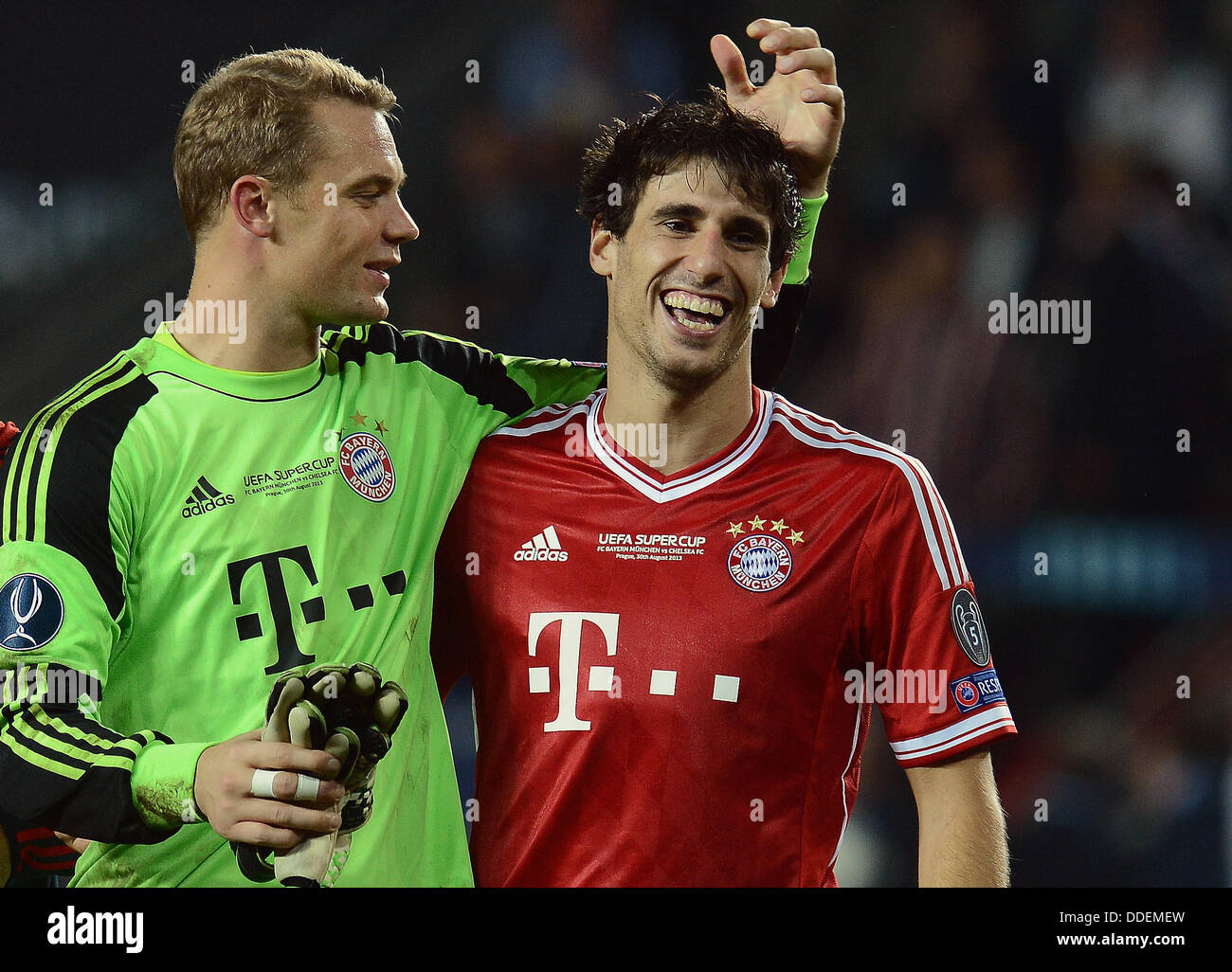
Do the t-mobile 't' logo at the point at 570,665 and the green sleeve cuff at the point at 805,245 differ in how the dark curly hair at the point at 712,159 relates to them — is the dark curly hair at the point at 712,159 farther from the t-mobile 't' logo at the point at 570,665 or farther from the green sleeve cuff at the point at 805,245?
the t-mobile 't' logo at the point at 570,665

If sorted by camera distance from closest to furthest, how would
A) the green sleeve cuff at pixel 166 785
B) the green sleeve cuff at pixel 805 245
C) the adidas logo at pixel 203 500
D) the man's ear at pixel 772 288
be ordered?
the green sleeve cuff at pixel 166 785
the adidas logo at pixel 203 500
the man's ear at pixel 772 288
the green sleeve cuff at pixel 805 245

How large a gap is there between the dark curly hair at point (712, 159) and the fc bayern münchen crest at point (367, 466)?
750 mm

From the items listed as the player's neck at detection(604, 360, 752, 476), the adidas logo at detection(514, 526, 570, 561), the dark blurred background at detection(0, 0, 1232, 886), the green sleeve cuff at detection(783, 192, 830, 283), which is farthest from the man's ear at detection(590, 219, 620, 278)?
the dark blurred background at detection(0, 0, 1232, 886)

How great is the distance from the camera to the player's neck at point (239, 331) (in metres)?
2.68

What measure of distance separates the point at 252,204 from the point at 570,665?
3.89 feet

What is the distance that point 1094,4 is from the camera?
438cm

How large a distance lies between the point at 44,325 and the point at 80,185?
1.46 feet

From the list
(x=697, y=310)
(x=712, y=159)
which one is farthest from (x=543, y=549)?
(x=712, y=159)

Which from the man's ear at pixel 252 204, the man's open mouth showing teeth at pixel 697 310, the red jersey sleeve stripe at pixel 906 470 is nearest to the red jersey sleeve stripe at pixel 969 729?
the red jersey sleeve stripe at pixel 906 470

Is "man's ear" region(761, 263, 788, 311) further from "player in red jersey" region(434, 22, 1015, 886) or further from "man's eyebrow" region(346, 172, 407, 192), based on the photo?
"man's eyebrow" region(346, 172, 407, 192)

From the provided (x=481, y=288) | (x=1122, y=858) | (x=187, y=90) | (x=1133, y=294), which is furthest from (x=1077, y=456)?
(x=187, y=90)

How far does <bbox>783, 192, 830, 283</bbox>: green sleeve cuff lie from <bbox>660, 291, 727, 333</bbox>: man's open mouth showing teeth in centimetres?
36

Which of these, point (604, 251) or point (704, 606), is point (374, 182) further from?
point (704, 606)

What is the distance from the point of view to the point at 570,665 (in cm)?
273
